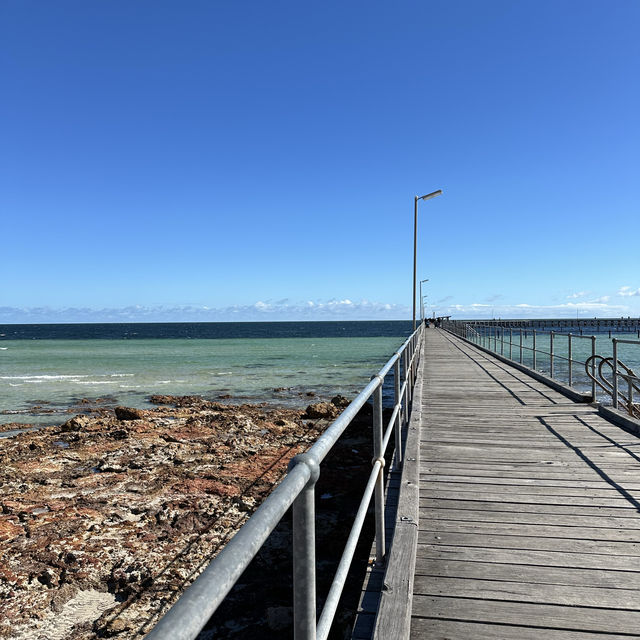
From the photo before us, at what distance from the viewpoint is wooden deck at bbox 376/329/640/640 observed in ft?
8.04

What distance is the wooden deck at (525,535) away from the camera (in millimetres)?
2449

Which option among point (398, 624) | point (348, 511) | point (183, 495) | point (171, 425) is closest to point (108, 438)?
point (171, 425)

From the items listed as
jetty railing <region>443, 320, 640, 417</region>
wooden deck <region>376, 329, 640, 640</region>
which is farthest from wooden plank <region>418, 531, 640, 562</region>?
jetty railing <region>443, 320, 640, 417</region>

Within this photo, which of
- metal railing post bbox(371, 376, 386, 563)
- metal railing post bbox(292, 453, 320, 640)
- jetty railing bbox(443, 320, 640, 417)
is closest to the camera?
metal railing post bbox(292, 453, 320, 640)

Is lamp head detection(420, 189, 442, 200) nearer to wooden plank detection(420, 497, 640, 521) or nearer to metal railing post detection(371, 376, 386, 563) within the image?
wooden plank detection(420, 497, 640, 521)

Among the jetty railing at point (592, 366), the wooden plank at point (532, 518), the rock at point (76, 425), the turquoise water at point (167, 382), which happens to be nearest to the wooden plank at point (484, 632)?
the wooden plank at point (532, 518)

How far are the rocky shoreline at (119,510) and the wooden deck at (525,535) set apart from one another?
2.54m

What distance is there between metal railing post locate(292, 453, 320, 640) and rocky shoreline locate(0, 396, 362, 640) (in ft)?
11.7

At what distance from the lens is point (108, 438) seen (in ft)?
36.5

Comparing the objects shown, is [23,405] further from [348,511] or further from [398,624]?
[398,624]

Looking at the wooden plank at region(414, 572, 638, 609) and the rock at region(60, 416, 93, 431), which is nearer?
Result: the wooden plank at region(414, 572, 638, 609)

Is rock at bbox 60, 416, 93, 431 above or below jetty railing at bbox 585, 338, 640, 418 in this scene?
below

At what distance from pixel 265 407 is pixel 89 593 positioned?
11.4 metres

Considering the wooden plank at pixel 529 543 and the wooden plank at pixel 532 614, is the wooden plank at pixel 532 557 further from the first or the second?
the wooden plank at pixel 532 614
